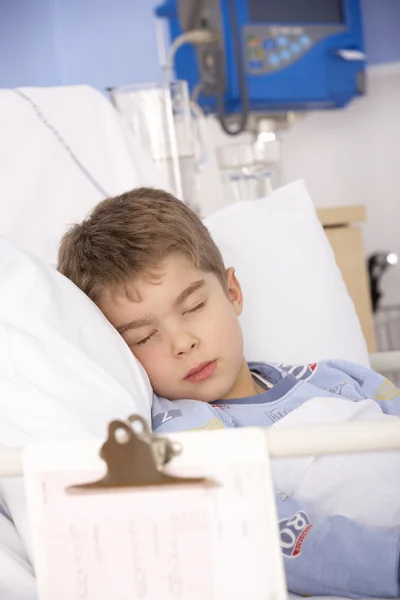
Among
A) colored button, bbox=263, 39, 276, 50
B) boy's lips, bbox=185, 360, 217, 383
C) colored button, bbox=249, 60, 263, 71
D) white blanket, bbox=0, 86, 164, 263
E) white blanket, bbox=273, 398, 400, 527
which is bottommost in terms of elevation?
white blanket, bbox=273, 398, 400, 527

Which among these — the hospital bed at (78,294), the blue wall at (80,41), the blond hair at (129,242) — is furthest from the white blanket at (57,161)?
the blue wall at (80,41)

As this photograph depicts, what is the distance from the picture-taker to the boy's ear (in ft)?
4.65

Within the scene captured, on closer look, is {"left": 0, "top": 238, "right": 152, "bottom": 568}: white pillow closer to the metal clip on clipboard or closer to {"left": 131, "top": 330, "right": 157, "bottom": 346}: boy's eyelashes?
{"left": 131, "top": 330, "right": 157, "bottom": 346}: boy's eyelashes

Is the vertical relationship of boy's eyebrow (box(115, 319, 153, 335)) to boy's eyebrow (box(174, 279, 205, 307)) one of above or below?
below

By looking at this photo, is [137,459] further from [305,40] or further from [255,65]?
[305,40]

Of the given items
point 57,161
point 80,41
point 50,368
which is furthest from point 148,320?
point 80,41

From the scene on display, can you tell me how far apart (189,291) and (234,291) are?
202 millimetres

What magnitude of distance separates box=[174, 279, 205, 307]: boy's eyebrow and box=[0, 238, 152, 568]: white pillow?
0.47 feet

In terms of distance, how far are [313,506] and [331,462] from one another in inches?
2.1

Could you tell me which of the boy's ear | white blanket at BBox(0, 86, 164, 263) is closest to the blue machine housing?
white blanket at BBox(0, 86, 164, 263)

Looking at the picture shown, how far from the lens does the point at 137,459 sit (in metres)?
0.67

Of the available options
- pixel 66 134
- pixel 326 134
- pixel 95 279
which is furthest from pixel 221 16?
pixel 95 279

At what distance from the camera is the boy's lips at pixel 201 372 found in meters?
1.23

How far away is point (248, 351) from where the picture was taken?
151 centimetres
